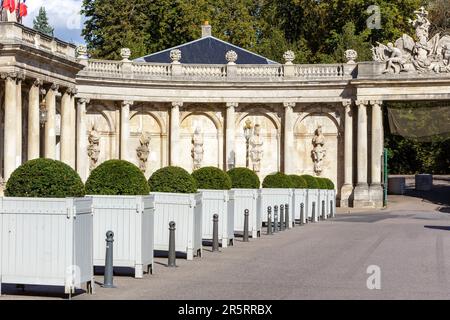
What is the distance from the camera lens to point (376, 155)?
58.5m

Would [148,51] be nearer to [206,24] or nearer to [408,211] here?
[206,24]

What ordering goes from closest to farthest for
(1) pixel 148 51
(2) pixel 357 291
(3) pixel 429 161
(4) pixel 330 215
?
(2) pixel 357 291
(4) pixel 330 215
(1) pixel 148 51
(3) pixel 429 161

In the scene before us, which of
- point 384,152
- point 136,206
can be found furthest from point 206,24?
point 136,206

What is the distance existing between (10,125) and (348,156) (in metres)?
24.4

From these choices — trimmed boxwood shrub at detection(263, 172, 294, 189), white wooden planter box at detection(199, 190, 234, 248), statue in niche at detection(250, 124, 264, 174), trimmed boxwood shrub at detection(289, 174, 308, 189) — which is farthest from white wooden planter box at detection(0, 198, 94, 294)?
statue in niche at detection(250, 124, 264, 174)

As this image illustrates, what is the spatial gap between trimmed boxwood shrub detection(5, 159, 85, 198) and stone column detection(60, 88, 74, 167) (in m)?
34.1

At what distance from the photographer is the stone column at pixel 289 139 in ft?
198

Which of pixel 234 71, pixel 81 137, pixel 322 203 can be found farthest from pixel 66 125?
pixel 322 203

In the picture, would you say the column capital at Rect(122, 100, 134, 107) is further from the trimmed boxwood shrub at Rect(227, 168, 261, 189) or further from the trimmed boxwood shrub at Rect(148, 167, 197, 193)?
the trimmed boxwood shrub at Rect(148, 167, 197, 193)

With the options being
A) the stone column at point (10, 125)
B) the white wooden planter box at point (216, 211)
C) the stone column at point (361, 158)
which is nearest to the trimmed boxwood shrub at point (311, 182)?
the stone column at point (361, 158)

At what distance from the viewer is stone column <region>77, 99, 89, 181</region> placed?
56750mm
